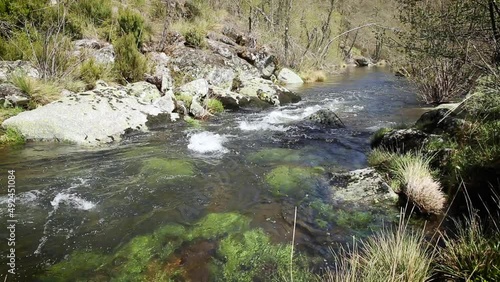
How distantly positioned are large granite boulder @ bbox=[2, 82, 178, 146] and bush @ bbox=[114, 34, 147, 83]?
1.89 meters

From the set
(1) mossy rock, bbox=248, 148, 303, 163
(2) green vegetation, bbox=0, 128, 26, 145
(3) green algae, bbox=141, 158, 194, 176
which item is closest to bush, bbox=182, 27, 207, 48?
(2) green vegetation, bbox=0, 128, 26, 145

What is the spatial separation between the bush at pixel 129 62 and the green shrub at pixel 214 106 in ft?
8.61

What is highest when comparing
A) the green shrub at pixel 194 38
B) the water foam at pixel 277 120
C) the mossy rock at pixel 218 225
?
the green shrub at pixel 194 38

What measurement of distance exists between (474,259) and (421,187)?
168 cm

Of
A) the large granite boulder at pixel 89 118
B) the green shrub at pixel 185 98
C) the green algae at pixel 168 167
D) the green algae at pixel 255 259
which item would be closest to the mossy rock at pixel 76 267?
the green algae at pixel 255 259

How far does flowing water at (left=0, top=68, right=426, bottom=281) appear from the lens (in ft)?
10.8

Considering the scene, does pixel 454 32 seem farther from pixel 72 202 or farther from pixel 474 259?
pixel 72 202

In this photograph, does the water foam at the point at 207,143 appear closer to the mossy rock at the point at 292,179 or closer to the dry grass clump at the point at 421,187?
the mossy rock at the point at 292,179

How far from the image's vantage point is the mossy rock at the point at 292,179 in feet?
14.7

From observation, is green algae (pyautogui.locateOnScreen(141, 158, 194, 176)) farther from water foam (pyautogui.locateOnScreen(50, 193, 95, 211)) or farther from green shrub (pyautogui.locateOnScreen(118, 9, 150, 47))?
green shrub (pyautogui.locateOnScreen(118, 9, 150, 47))

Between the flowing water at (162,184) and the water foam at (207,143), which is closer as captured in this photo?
the flowing water at (162,184)

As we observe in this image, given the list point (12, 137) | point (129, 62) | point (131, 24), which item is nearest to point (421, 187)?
point (12, 137)

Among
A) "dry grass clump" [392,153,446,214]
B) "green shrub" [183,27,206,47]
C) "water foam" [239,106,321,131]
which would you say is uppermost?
"green shrub" [183,27,206,47]

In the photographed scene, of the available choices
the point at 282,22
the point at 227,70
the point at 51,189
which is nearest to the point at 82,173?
the point at 51,189
